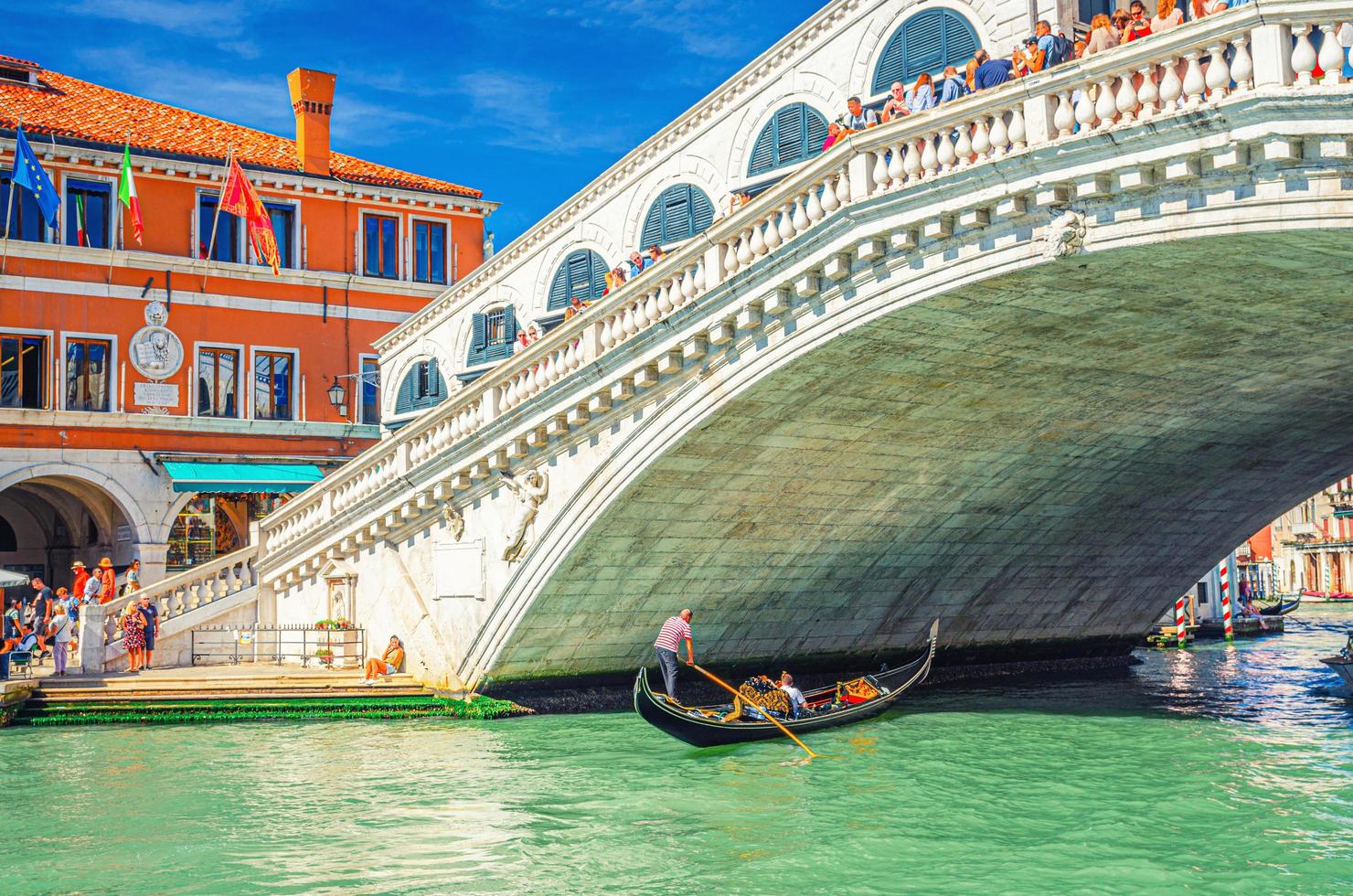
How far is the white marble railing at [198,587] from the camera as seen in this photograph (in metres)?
19.2

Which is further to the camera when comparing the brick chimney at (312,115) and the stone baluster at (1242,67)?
the brick chimney at (312,115)

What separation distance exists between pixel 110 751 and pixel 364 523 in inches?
190

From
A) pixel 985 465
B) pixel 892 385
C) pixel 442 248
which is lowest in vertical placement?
pixel 985 465

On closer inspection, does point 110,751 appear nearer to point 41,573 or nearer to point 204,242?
point 204,242

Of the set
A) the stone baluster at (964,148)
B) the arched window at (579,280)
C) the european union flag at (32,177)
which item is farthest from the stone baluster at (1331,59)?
the european union flag at (32,177)

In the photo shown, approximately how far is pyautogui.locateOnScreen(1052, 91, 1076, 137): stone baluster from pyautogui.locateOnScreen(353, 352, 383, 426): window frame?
1650 centimetres

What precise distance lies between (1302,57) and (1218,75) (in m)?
0.56

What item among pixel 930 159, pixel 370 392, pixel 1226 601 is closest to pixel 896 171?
pixel 930 159

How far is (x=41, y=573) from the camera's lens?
26.2 m

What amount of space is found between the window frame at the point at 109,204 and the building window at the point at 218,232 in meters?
1.36

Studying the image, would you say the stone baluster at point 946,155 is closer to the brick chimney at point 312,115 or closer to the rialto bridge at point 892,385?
the rialto bridge at point 892,385

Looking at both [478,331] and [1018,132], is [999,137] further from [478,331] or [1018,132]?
[478,331]

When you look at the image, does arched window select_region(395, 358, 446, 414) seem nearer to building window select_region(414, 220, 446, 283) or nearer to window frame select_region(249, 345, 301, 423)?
window frame select_region(249, 345, 301, 423)

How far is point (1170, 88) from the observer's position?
9836mm
